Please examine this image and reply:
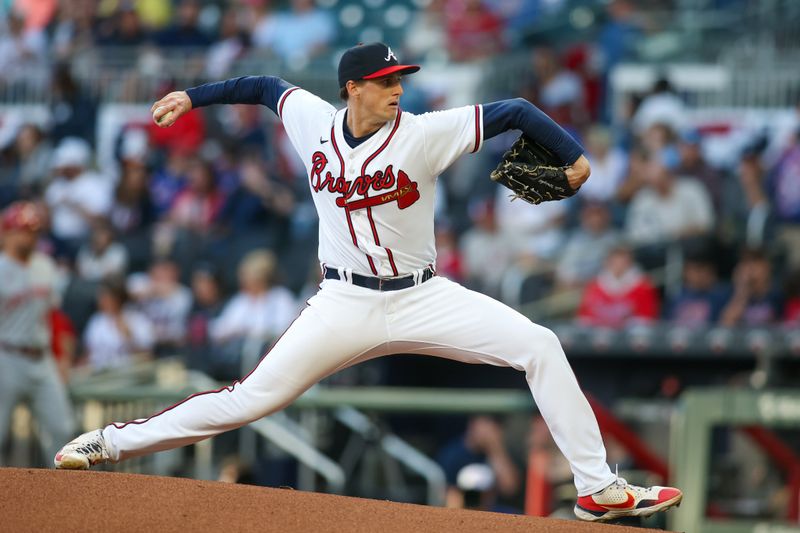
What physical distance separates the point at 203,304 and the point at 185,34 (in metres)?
5.04

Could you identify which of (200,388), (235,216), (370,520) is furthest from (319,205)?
(235,216)

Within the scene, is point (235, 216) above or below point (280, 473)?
above

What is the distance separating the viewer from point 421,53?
13.9m

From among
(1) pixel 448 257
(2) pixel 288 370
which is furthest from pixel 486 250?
(2) pixel 288 370

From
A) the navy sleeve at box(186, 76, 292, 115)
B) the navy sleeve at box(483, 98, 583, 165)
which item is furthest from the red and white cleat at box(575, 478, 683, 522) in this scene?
the navy sleeve at box(186, 76, 292, 115)

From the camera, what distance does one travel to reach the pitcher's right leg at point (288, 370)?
5043 millimetres

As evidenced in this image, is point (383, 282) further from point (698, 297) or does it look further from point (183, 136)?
point (183, 136)

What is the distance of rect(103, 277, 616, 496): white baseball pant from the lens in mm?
5020

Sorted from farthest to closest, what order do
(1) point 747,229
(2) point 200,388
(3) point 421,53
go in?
(3) point 421,53
(1) point 747,229
(2) point 200,388

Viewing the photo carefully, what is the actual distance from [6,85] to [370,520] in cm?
1165

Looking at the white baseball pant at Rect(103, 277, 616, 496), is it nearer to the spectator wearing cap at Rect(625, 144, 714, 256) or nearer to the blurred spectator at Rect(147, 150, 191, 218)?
the spectator wearing cap at Rect(625, 144, 714, 256)

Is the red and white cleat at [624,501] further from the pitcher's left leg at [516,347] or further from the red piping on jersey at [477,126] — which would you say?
the red piping on jersey at [477,126]

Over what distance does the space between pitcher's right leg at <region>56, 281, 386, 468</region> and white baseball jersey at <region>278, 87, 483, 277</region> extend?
0.17 meters

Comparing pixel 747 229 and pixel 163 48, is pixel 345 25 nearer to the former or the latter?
pixel 163 48
